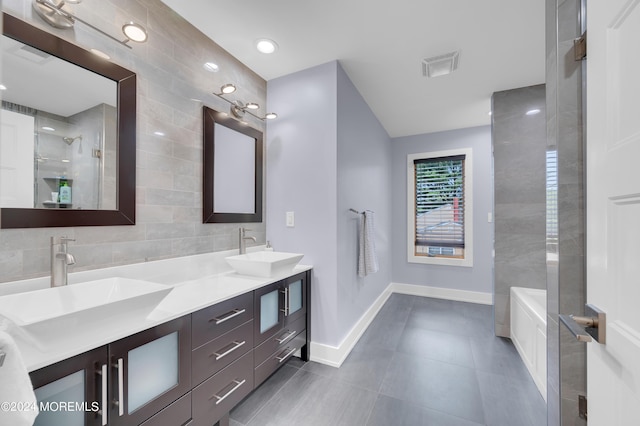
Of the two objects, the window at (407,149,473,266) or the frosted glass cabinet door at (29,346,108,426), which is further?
the window at (407,149,473,266)

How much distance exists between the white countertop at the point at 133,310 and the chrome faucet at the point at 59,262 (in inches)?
1.6

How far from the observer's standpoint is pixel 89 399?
2.96 feet

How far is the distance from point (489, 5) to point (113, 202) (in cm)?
254

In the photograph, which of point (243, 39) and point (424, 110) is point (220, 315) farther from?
point (424, 110)

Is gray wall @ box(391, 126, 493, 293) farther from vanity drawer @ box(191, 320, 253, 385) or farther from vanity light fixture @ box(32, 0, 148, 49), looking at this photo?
vanity light fixture @ box(32, 0, 148, 49)

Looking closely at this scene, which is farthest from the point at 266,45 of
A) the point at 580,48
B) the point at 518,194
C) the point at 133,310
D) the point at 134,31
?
the point at 518,194

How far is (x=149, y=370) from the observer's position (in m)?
1.08

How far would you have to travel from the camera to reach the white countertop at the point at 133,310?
785mm

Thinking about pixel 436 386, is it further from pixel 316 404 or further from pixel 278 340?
pixel 278 340

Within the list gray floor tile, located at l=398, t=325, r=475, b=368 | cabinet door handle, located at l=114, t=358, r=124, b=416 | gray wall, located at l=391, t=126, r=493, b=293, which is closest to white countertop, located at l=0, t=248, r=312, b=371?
cabinet door handle, located at l=114, t=358, r=124, b=416

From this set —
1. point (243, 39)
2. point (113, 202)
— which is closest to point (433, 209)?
point (243, 39)

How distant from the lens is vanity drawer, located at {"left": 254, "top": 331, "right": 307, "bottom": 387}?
1664 millimetres

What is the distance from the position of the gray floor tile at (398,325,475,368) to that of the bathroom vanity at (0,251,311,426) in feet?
4.12
